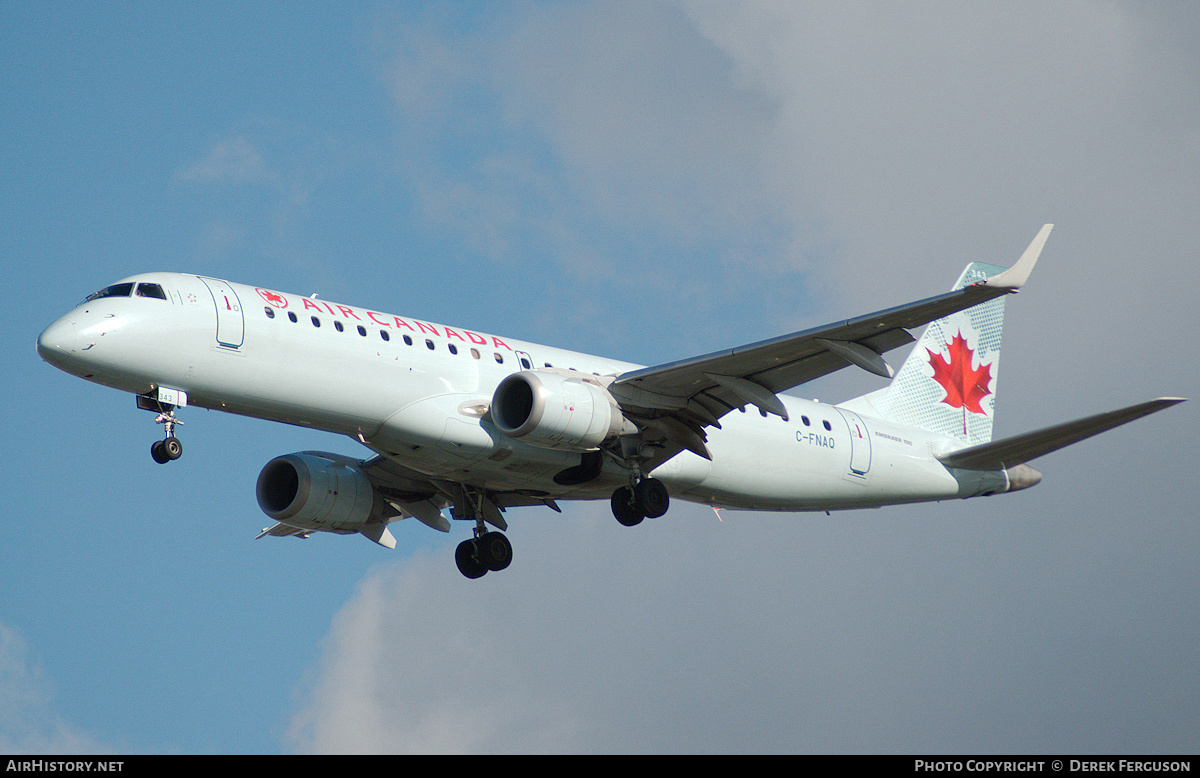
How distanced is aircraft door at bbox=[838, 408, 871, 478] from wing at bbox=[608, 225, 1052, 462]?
427cm

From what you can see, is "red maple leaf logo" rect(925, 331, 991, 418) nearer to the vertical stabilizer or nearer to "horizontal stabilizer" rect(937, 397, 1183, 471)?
the vertical stabilizer

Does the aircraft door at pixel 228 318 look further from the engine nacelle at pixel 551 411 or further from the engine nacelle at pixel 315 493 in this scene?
the engine nacelle at pixel 315 493

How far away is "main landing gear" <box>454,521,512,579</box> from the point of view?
30.3 metres

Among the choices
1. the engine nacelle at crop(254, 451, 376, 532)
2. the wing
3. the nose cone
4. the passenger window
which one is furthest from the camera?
the engine nacelle at crop(254, 451, 376, 532)

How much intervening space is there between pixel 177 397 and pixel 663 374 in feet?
30.8

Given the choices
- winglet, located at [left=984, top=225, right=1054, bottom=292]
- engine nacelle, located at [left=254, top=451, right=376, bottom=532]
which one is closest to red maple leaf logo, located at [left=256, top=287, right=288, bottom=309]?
engine nacelle, located at [left=254, top=451, right=376, bottom=532]

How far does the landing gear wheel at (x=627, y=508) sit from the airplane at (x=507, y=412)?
45 mm

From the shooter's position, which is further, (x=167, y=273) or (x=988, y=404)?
(x=988, y=404)

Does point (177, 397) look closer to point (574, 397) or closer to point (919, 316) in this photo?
point (574, 397)

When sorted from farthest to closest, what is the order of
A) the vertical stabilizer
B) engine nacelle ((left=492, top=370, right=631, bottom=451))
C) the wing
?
1. the vertical stabilizer
2. engine nacelle ((left=492, top=370, right=631, bottom=451))
3. the wing

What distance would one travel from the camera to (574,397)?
25594 millimetres

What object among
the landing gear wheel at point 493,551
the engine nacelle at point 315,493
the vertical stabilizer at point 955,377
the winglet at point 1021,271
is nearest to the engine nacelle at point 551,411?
the landing gear wheel at point 493,551

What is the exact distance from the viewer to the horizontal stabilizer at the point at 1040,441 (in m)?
25.6

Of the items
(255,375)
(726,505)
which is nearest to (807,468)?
(726,505)
